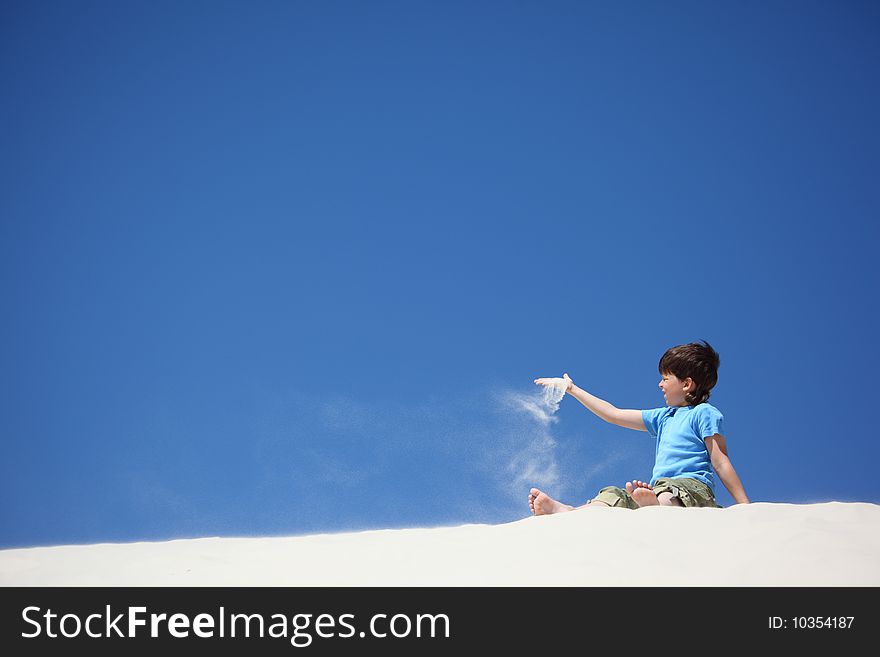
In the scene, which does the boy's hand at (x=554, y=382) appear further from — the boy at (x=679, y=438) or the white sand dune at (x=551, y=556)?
the white sand dune at (x=551, y=556)

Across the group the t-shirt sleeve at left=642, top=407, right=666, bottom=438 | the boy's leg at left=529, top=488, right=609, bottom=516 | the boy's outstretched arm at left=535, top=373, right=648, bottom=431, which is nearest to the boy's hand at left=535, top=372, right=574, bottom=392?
the boy's outstretched arm at left=535, top=373, right=648, bottom=431

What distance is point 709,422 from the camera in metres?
3.70

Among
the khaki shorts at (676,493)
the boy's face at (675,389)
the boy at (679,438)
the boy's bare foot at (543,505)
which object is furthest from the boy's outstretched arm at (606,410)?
the boy's bare foot at (543,505)

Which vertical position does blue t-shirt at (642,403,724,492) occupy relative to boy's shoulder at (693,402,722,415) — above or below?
below

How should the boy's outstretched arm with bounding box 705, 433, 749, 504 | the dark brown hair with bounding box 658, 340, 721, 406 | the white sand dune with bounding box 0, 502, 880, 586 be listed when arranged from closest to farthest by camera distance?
1. the white sand dune with bounding box 0, 502, 880, 586
2. the boy's outstretched arm with bounding box 705, 433, 749, 504
3. the dark brown hair with bounding box 658, 340, 721, 406

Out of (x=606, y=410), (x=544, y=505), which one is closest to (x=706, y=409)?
(x=606, y=410)

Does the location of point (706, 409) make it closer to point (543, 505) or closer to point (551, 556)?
point (543, 505)

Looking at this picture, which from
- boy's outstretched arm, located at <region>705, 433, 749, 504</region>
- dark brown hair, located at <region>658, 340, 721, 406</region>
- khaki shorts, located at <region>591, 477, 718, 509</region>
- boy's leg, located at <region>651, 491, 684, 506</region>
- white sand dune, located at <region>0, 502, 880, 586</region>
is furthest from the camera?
dark brown hair, located at <region>658, 340, 721, 406</region>

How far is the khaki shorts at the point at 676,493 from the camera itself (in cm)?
323

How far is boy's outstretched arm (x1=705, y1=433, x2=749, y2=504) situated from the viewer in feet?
11.7

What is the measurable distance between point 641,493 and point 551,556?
3.94ft

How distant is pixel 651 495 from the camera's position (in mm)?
3295

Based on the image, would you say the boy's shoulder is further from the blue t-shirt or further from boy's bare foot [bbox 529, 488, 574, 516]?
boy's bare foot [bbox 529, 488, 574, 516]
